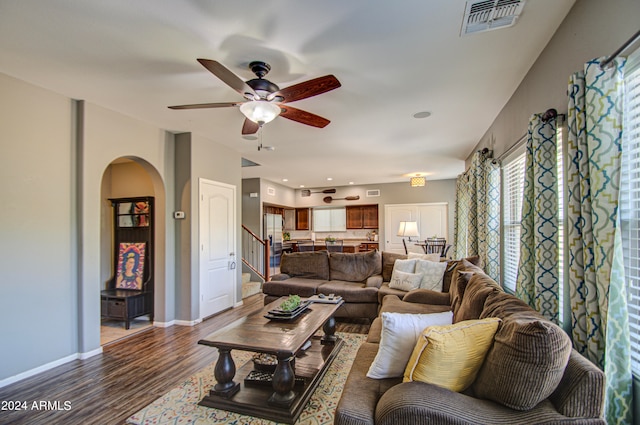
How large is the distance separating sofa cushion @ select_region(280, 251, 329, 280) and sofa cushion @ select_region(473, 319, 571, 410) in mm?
3964

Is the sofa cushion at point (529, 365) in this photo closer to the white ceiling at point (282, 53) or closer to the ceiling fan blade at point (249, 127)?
the white ceiling at point (282, 53)

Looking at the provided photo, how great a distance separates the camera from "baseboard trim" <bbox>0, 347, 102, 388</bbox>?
108 inches

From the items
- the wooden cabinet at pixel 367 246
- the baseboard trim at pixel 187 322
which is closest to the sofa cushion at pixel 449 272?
the baseboard trim at pixel 187 322

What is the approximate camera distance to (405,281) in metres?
4.27

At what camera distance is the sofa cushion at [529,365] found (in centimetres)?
122

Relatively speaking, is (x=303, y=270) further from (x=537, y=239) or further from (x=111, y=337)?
(x=537, y=239)

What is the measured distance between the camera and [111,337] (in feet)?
12.9

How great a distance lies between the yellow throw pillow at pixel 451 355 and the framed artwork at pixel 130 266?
450cm

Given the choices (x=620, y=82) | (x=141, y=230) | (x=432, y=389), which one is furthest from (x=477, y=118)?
(x=141, y=230)

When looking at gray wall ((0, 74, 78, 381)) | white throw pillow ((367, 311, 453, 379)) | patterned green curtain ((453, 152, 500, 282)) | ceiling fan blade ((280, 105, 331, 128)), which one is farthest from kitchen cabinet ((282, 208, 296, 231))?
white throw pillow ((367, 311, 453, 379))

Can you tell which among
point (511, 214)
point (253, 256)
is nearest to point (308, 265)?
point (511, 214)

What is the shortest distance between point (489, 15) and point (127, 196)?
5.36 m

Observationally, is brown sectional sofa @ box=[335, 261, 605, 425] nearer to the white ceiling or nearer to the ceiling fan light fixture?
the white ceiling

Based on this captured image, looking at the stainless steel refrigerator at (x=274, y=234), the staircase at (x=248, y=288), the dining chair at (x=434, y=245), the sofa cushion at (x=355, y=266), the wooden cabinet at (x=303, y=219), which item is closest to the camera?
the sofa cushion at (x=355, y=266)
